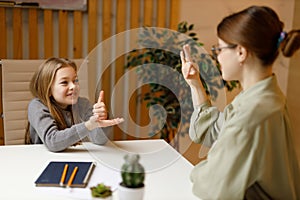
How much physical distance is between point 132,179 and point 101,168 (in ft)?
1.53

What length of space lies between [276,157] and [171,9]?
212 cm

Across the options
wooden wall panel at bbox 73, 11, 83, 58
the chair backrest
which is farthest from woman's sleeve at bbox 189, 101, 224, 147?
wooden wall panel at bbox 73, 11, 83, 58

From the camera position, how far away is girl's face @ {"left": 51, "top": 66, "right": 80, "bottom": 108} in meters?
1.86

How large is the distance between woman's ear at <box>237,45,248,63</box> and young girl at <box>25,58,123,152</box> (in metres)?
0.75

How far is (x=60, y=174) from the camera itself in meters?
1.37

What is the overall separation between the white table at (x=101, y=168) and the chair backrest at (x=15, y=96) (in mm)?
419

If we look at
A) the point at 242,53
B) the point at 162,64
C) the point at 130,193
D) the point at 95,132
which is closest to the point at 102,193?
the point at 130,193

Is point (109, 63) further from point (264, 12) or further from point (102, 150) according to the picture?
point (264, 12)

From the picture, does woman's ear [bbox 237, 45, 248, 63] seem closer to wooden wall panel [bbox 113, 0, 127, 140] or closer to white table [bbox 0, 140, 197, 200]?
white table [bbox 0, 140, 197, 200]

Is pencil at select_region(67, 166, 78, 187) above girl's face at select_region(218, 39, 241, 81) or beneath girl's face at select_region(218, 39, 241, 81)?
beneath

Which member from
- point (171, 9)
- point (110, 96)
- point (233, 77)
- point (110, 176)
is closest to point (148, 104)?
point (110, 96)

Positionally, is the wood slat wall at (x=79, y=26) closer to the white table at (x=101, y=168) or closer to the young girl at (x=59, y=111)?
the young girl at (x=59, y=111)

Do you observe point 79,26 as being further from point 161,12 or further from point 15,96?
point 15,96

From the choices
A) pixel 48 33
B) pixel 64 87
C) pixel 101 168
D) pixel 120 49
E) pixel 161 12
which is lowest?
pixel 101 168
